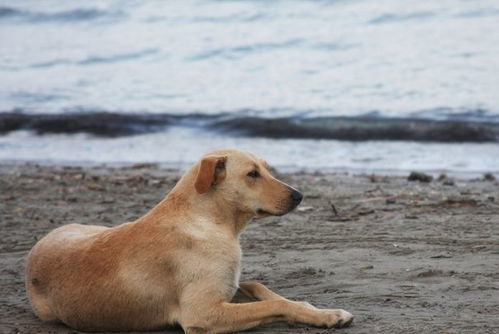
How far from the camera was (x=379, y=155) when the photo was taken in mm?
13203

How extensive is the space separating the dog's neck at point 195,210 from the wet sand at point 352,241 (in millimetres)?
694

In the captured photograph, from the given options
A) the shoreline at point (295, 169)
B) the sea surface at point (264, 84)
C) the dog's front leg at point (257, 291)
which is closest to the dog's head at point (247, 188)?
the dog's front leg at point (257, 291)

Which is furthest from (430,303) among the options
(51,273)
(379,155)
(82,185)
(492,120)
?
(492,120)

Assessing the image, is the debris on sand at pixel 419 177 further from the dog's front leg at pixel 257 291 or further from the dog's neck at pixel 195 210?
the dog's neck at pixel 195 210

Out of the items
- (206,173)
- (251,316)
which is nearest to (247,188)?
(206,173)

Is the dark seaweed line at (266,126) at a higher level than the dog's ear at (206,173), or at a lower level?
lower

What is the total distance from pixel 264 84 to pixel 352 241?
13289 mm

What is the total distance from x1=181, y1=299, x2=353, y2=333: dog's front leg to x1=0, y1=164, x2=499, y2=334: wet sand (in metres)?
0.07

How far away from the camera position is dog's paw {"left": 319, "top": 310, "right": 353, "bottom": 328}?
507 centimetres

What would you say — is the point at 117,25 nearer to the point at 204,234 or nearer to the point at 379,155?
the point at 379,155

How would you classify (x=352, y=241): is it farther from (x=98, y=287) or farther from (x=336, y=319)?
(x=98, y=287)

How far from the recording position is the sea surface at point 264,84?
14.4 metres

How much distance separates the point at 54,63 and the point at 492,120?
1365 cm

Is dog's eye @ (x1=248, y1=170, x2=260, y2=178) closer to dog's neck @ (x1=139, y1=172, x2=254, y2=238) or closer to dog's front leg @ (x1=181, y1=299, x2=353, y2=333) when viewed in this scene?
dog's neck @ (x1=139, y1=172, x2=254, y2=238)
